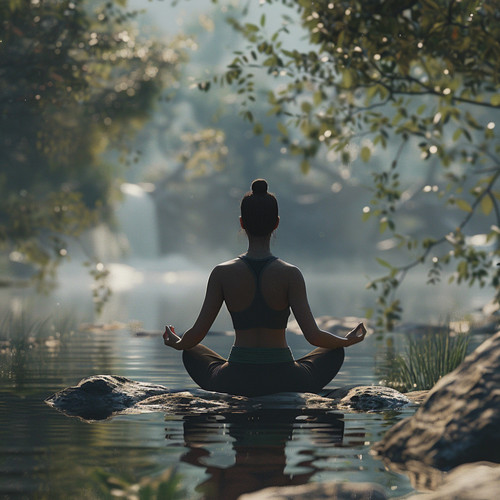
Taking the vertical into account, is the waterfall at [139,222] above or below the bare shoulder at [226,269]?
above

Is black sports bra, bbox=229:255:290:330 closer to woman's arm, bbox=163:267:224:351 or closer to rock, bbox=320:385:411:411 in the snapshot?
woman's arm, bbox=163:267:224:351

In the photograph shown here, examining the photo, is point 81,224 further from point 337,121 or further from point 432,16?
point 432,16

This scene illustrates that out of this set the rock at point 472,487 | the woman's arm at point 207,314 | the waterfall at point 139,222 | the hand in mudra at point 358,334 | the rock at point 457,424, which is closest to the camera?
the rock at point 472,487

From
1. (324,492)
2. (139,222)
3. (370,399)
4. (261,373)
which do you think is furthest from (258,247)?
(139,222)

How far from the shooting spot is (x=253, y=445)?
23.1ft

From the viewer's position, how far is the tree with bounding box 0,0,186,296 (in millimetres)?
20938

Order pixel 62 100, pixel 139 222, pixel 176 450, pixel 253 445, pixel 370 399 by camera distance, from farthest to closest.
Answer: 1. pixel 139 222
2. pixel 62 100
3. pixel 370 399
4. pixel 253 445
5. pixel 176 450

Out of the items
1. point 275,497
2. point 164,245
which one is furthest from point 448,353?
point 164,245

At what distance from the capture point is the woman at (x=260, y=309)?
8953 mm

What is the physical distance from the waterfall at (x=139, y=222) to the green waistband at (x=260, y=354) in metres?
70.6

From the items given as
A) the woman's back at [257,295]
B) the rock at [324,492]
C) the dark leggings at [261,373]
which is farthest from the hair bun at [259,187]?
the rock at [324,492]

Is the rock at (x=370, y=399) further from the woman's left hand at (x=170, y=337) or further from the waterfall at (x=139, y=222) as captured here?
the waterfall at (x=139, y=222)

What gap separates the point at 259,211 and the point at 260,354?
1253 mm

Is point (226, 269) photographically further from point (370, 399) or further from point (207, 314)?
point (370, 399)
